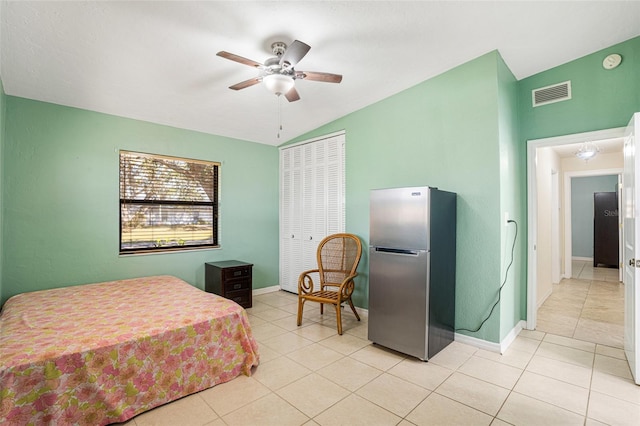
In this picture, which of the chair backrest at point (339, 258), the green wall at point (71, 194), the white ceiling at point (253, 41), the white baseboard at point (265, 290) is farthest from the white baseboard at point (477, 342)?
the green wall at point (71, 194)

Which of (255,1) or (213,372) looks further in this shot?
(213,372)

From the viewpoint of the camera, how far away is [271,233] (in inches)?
200

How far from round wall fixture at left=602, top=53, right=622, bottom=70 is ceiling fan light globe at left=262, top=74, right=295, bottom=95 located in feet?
9.79

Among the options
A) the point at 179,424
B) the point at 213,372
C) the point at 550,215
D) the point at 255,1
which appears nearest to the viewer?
the point at 179,424

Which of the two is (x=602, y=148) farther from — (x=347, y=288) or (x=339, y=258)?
(x=347, y=288)

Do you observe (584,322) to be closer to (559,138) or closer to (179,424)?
(559,138)

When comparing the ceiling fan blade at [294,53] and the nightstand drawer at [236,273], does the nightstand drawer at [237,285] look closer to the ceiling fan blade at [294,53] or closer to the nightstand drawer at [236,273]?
the nightstand drawer at [236,273]

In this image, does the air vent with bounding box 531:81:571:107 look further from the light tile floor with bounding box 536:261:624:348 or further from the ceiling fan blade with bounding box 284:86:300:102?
the ceiling fan blade with bounding box 284:86:300:102

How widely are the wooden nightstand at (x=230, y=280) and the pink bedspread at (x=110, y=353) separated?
1.11 m

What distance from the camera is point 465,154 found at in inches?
119

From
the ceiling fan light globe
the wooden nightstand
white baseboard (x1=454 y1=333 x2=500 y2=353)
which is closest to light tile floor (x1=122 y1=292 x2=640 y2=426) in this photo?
white baseboard (x1=454 y1=333 x2=500 y2=353)

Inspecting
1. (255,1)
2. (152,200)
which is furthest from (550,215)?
(152,200)

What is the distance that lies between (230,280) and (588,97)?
448 cm

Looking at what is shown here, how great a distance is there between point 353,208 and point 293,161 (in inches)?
59.1
